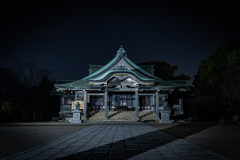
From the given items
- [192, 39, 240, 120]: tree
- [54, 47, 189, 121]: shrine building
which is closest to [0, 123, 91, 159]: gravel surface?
[54, 47, 189, 121]: shrine building

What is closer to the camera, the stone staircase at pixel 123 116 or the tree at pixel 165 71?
the stone staircase at pixel 123 116

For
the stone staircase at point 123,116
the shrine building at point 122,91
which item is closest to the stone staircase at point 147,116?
the stone staircase at point 123,116

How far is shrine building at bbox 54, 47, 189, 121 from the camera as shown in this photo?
24.9m

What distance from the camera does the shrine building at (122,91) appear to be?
81.7ft

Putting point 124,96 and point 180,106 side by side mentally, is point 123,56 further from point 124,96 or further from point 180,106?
point 180,106

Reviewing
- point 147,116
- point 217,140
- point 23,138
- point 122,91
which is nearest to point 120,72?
point 122,91

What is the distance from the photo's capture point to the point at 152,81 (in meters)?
24.8

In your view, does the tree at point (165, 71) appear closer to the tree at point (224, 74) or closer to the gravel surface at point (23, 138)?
the tree at point (224, 74)

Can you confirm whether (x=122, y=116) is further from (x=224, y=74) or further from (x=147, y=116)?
(x=224, y=74)

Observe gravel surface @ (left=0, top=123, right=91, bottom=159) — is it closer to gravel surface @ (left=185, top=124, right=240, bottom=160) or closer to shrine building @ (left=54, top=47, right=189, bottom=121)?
gravel surface @ (left=185, top=124, right=240, bottom=160)

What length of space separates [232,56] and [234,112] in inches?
254

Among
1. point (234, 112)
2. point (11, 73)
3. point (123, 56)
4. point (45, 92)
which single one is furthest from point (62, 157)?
point (45, 92)

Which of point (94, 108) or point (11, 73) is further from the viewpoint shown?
point (11, 73)

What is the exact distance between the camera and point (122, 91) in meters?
27.4
